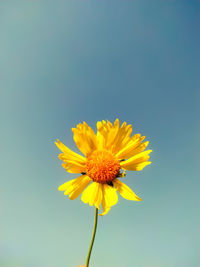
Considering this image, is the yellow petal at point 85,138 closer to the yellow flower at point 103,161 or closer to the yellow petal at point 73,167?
the yellow flower at point 103,161

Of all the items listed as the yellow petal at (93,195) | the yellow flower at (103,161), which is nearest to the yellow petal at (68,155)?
the yellow flower at (103,161)

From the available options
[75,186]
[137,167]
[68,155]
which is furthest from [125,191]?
[68,155]

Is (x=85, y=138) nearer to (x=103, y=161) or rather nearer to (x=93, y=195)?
(x=103, y=161)

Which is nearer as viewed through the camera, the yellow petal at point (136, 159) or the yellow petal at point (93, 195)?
the yellow petal at point (93, 195)

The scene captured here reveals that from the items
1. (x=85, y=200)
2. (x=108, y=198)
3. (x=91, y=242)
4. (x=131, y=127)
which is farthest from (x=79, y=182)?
(x=131, y=127)

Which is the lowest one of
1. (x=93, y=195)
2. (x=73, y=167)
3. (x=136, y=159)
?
(x=93, y=195)

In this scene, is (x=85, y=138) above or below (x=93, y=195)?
above

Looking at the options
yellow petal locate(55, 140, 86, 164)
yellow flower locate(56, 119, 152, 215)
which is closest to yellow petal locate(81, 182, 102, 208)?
yellow flower locate(56, 119, 152, 215)
